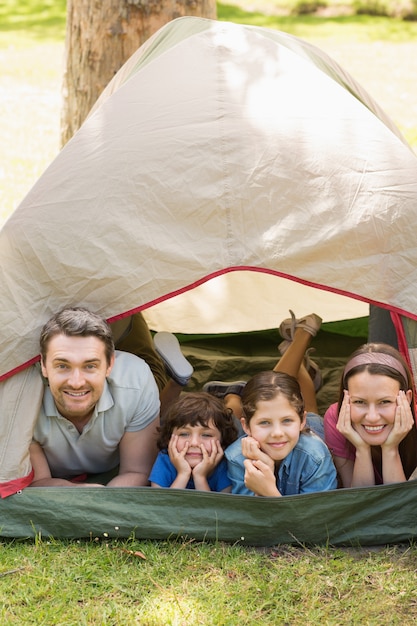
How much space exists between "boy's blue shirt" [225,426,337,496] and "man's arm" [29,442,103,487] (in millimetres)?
609

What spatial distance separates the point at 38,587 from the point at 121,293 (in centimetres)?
105

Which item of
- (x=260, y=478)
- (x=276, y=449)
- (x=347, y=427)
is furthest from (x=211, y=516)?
(x=347, y=427)

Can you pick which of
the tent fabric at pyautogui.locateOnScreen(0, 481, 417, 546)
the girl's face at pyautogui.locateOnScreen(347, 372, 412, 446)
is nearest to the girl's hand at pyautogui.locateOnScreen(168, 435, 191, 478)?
the tent fabric at pyautogui.locateOnScreen(0, 481, 417, 546)

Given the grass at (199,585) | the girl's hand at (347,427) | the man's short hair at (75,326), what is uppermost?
the man's short hair at (75,326)

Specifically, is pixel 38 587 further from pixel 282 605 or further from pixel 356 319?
pixel 356 319

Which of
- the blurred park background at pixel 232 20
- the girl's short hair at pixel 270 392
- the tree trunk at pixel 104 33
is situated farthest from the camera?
the blurred park background at pixel 232 20

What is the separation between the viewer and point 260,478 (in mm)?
3104

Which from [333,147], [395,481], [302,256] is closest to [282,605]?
[395,481]

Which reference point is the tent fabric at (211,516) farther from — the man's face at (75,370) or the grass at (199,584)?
the man's face at (75,370)

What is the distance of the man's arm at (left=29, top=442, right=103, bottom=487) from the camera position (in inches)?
131

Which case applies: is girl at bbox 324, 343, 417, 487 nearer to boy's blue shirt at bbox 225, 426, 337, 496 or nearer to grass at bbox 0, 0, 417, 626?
boy's blue shirt at bbox 225, 426, 337, 496

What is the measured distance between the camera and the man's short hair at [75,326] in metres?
3.14

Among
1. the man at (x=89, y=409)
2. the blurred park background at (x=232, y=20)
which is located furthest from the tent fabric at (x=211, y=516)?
the blurred park background at (x=232, y=20)

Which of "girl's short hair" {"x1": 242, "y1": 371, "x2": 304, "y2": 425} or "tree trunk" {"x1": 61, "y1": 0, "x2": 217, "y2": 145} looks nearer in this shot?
"girl's short hair" {"x1": 242, "y1": 371, "x2": 304, "y2": 425}
